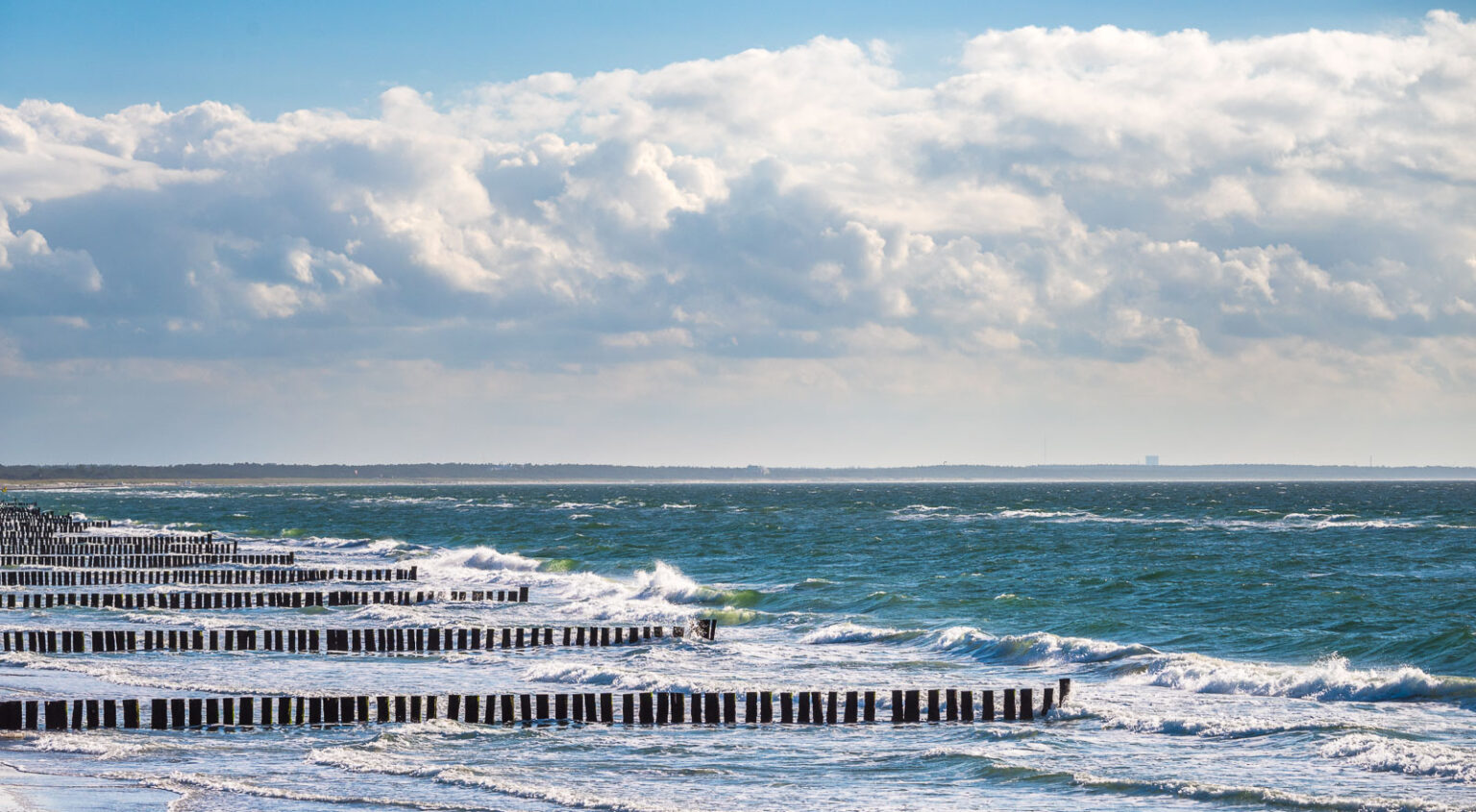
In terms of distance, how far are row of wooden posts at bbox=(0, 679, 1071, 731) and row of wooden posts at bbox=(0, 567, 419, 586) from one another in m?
32.6

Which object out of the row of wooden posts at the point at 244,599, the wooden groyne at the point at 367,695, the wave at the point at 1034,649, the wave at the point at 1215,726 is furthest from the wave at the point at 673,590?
the wave at the point at 1215,726

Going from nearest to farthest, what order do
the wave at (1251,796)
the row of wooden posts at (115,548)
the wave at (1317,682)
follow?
the wave at (1251,796) → the wave at (1317,682) → the row of wooden posts at (115,548)

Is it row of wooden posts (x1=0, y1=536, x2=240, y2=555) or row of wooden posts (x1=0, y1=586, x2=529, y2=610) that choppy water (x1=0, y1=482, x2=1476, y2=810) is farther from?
row of wooden posts (x1=0, y1=536, x2=240, y2=555)

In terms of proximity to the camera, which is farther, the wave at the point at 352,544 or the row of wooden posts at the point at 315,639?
the wave at the point at 352,544

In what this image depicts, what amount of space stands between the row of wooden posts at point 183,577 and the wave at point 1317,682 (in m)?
35.7

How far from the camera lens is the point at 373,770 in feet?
63.2

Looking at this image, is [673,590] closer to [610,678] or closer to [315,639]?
[315,639]

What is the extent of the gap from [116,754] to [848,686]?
507 inches

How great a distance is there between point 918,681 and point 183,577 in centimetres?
3841

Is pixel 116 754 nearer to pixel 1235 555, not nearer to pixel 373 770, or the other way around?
pixel 373 770

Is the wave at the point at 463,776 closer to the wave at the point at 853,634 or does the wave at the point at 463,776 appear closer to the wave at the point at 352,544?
the wave at the point at 853,634

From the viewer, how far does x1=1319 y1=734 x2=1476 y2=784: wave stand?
19.1 metres

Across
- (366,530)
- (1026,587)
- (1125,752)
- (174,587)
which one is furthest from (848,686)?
(366,530)

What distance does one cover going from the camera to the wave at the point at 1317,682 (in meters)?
26.3
